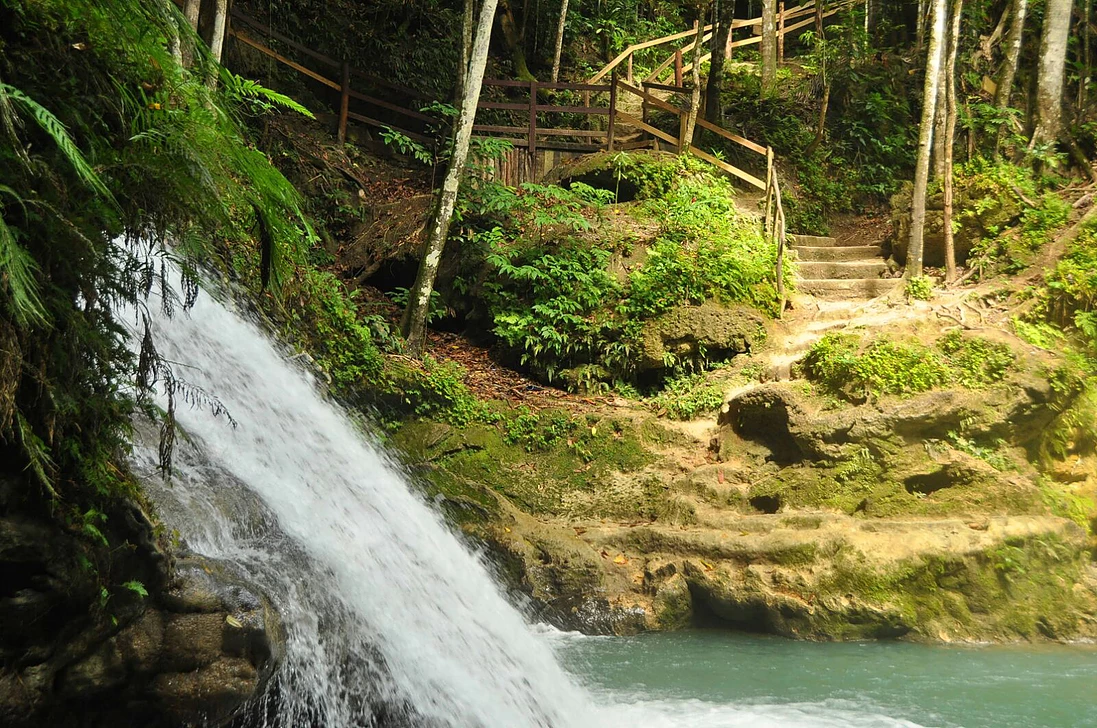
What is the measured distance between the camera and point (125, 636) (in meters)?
2.90

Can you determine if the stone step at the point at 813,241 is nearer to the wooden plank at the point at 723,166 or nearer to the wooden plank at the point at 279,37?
the wooden plank at the point at 723,166

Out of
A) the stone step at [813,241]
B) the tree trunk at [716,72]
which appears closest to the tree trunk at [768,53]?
the tree trunk at [716,72]

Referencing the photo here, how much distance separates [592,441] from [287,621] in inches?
220

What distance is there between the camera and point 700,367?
394 inches

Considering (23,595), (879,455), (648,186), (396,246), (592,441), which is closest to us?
(23,595)

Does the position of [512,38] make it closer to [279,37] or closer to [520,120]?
[520,120]

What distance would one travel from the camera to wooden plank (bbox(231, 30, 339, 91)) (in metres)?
12.1

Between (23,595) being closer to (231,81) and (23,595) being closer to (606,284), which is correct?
(231,81)

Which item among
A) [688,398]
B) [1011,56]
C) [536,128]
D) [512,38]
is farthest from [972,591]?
[512,38]

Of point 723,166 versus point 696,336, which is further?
point 723,166

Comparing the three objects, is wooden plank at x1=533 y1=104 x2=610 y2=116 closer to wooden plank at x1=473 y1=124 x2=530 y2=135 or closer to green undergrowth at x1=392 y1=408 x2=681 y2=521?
wooden plank at x1=473 y1=124 x2=530 y2=135

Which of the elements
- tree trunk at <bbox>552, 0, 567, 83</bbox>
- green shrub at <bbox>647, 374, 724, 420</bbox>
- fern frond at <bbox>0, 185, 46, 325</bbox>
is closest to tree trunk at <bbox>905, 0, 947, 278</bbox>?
green shrub at <bbox>647, 374, 724, 420</bbox>

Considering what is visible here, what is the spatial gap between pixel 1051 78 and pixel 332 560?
12818mm

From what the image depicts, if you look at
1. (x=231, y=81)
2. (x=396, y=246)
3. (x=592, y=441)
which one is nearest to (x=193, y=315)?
(x=231, y=81)
